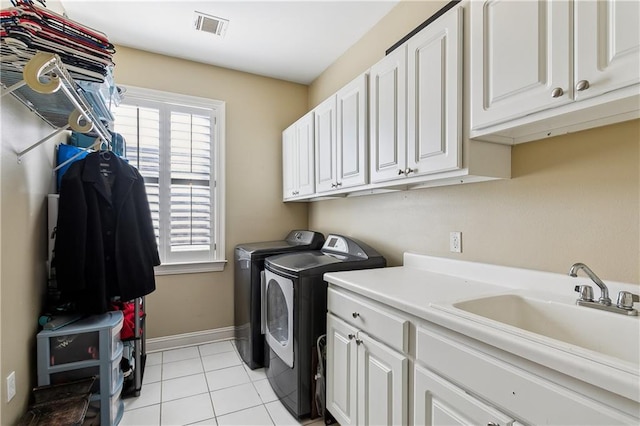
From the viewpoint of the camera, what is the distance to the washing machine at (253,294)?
2578 mm

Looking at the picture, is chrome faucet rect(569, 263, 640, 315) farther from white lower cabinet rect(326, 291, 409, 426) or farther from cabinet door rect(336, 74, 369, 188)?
cabinet door rect(336, 74, 369, 188)

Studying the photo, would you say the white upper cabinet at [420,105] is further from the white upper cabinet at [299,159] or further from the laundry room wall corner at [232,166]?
the laundry room wall corner at [232,166]

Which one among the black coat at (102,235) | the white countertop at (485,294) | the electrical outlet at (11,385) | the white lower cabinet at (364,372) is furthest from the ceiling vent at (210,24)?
the electrical outlet at (11,385)

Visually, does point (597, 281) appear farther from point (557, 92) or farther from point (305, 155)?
point (305, 155)

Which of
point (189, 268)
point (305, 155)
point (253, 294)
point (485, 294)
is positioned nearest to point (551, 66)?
point (485, 294)

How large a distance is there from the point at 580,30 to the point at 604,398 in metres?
1.06

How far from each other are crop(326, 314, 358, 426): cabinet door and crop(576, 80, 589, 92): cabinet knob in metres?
1.35

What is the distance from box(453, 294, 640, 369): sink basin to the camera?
971 millimetres

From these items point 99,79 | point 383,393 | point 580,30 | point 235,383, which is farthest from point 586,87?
point 235,383

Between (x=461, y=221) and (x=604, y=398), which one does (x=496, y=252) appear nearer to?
(x=461, y=221)

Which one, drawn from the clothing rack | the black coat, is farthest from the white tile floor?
the clothing rack

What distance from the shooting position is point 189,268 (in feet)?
9.96

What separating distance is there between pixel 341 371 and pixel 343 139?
1.52m

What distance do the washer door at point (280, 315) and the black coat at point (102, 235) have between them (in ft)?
2.73
